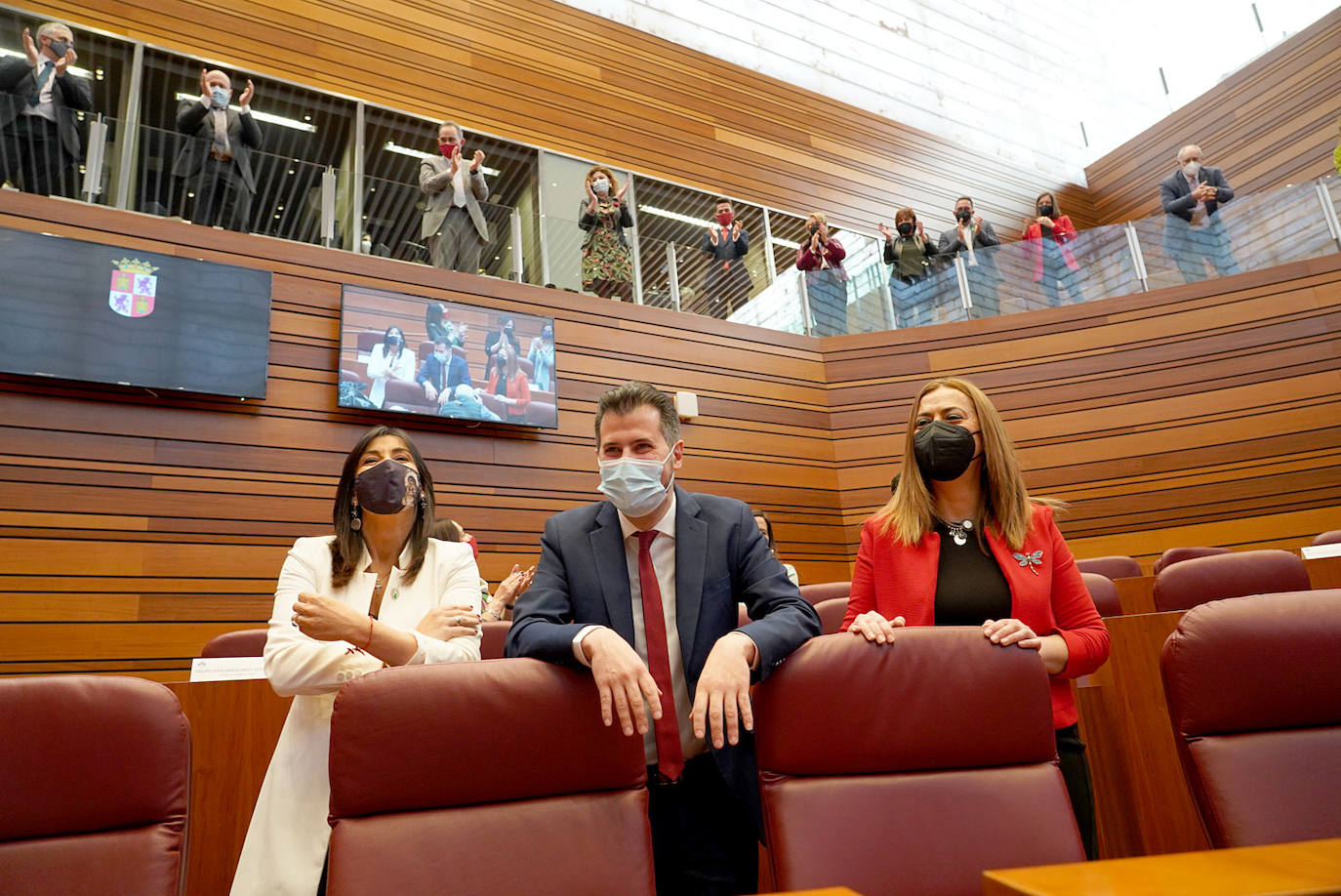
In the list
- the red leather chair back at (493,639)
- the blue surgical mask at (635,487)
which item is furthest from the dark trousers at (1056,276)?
the blue surgical mask at (635,487)

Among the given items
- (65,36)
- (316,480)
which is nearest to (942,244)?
(316,480)

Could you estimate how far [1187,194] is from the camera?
7.31 metres

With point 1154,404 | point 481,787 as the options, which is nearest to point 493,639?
point 481,787

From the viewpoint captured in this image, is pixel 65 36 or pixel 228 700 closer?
pixel 228 700

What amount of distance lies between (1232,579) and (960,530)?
171 cm

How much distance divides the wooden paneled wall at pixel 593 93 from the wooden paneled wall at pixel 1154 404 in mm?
2450

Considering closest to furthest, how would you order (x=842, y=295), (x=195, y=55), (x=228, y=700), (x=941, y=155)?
(x=228, y=700), (x=195, y=55), (x=842, y=295), (x=941, y=155)

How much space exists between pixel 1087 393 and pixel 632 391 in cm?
657

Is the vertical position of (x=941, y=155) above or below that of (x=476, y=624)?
above

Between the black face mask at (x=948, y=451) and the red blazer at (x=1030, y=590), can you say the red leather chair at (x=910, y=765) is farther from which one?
the black face mask at (x=948, y=451)

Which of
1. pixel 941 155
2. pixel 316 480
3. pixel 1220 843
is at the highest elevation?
pixel 941 155

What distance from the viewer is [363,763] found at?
126cm

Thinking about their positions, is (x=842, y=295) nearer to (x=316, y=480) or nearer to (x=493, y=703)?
(x=316, y=480)

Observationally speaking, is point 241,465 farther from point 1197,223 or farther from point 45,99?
point 1197,223
